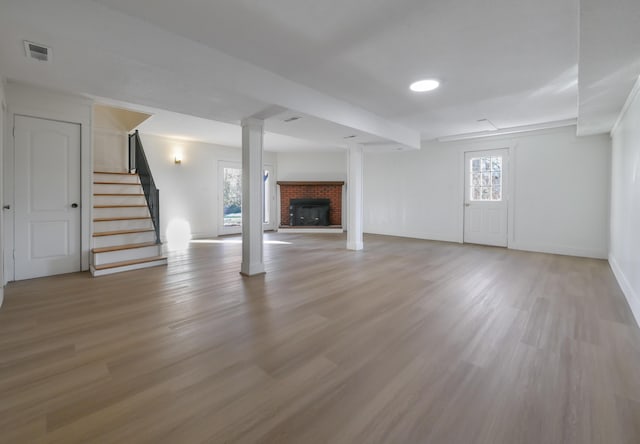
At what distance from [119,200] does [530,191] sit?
7.83 meters

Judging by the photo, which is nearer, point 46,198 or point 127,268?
point 46,198

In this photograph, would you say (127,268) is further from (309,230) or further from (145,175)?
(309,230)

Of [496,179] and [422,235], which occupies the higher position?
[496,179]

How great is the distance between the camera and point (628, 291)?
3.12 m

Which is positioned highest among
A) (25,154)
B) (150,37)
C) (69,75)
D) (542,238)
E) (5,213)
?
(150,37)

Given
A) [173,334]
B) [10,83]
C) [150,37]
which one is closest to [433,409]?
[173,334]

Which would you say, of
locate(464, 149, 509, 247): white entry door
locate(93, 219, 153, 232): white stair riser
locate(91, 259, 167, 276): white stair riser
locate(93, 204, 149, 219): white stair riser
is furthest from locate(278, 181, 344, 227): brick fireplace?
locate(91, 259, 167, 276): white stair riser

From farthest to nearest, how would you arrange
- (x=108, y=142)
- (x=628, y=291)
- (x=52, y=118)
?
1. (x=108, y=142)
2. (x=52, y=118)
3. (x=628, y=291)

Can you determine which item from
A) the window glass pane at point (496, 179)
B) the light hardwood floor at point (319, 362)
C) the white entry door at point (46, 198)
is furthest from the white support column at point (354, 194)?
the white entry door at point (46, 198)

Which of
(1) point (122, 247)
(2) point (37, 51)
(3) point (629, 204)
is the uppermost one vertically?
(2) point (37, 51)

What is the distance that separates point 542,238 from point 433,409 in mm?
5796

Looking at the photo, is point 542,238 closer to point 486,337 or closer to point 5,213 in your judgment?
point 486,337

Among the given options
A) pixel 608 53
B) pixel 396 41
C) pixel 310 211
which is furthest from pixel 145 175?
pixel 608 53

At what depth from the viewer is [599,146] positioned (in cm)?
516
